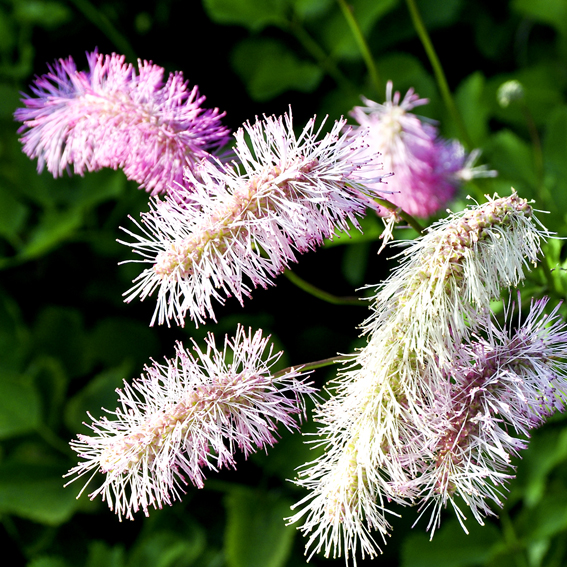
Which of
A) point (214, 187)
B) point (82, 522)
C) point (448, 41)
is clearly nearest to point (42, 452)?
point (82, 522)

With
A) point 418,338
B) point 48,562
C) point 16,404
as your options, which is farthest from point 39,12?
point 418,338

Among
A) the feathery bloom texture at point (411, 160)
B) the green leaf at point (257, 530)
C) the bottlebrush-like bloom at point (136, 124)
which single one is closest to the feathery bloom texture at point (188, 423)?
the bottlebrush-like bloom at point (136, 124)

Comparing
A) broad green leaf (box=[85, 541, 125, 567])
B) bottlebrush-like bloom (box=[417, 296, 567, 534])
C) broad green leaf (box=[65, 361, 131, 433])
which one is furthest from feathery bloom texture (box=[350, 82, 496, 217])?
broad green leaf (box=[85, 541, 125, 567])

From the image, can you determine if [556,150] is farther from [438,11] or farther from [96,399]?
[96,399]

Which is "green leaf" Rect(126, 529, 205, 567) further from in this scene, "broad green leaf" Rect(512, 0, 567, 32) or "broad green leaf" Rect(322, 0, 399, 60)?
"broad green leaf" Rect(512, 0, 567, 32)

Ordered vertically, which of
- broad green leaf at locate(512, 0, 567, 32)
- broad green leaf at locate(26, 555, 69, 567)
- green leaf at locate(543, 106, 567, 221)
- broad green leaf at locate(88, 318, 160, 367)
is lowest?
broad green leaf at locate(26, 555, 69, 567)

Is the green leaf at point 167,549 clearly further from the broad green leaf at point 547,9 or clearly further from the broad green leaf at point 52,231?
the broad green leaf at point 547,9
